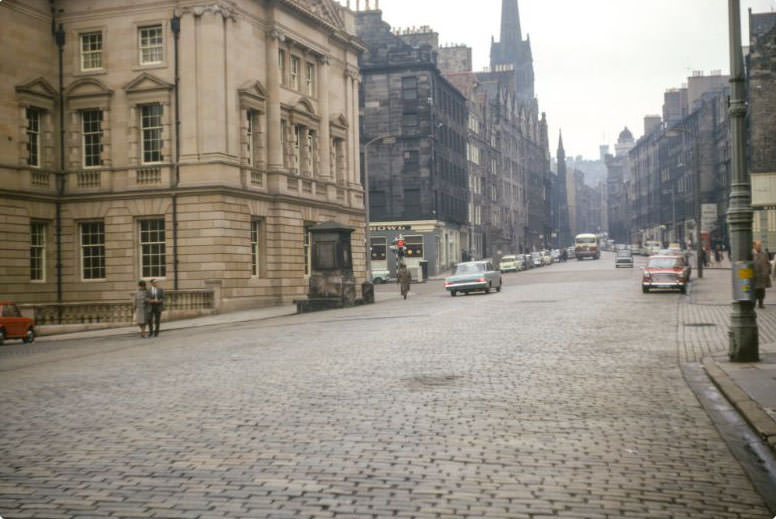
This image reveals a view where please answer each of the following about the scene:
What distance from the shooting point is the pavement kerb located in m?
8.44

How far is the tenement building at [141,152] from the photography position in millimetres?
37375

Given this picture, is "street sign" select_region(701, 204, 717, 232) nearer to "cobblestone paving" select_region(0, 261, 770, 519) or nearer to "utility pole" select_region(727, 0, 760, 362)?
"cobblestone paving" select_region(0, 261, 770, 519)

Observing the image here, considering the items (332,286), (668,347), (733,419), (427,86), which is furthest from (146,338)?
(427,86)

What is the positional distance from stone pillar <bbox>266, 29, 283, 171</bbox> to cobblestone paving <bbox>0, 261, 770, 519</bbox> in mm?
25368

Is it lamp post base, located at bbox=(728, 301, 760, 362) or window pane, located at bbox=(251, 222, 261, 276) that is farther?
window pane, located at bbox=(251, 222, 261, 276)

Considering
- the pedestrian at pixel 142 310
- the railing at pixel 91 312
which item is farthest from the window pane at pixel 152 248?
the pedestrian at pixel 142 310

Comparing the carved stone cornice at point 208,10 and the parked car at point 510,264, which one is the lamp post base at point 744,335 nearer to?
the carved stone cornice at point 208,10

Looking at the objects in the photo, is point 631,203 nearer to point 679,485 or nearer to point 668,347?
point 668,347

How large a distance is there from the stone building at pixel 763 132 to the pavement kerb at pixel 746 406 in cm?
5722

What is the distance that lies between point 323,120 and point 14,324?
79.5ft

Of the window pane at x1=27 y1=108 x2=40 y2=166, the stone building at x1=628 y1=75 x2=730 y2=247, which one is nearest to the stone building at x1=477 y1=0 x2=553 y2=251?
the stone building at x1=628 y1=75 x2=730 y2=247

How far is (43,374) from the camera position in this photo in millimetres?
15547

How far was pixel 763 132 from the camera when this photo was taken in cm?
6706

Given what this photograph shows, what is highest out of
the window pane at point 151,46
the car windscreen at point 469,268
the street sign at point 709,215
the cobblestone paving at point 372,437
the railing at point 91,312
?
the window pane at point 151,46
